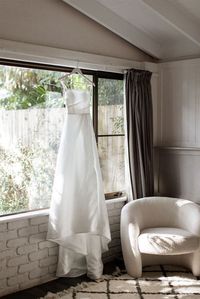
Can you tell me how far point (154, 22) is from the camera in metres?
4.11

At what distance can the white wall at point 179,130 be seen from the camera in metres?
4.38

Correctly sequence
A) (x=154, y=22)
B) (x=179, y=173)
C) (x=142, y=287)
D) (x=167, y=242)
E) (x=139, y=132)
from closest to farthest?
(x=142, y=287)
(x=167, y=242)
(x=154, y=22)
(x=139, y=132)
(x=179, y=173)

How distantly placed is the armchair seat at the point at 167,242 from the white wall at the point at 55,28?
1818 millimetres

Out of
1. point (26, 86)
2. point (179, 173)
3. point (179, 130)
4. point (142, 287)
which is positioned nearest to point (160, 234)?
point (142, 287)

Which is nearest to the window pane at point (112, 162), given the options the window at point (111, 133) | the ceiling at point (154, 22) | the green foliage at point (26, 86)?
the window at point (111, 133)

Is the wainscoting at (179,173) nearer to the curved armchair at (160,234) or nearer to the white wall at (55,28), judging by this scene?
the curved armchair at (160,234)

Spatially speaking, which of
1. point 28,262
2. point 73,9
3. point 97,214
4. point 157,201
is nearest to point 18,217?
point 28,262

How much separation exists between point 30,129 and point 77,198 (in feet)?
2.41

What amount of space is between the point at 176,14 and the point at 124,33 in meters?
0.60

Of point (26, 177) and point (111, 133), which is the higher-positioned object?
point (111, 133)

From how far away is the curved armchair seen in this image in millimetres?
3697

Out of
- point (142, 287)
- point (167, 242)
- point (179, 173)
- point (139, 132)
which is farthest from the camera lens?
point (179, 173)

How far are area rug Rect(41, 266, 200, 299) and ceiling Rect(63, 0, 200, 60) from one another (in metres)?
2.21

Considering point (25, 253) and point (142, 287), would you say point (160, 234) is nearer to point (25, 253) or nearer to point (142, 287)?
point (142, 287)
